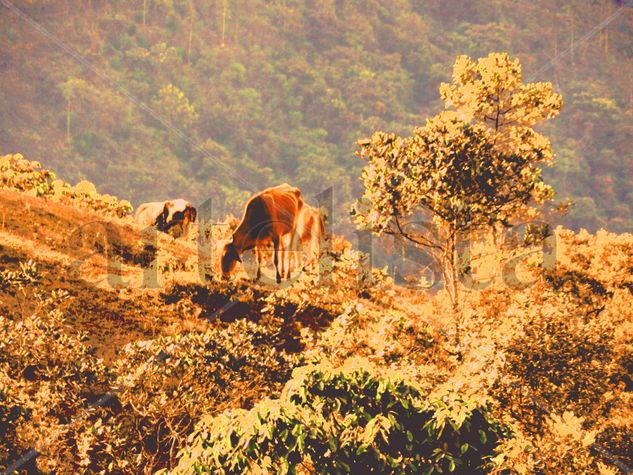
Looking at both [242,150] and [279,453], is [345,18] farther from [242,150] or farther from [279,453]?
[279,453]

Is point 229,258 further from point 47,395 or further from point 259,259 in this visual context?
point 47,395

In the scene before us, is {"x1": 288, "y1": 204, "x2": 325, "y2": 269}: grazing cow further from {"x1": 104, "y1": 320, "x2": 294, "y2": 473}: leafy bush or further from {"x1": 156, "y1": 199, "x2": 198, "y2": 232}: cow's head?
{"x1": 156, "y1": 199, "x2": 198, "y2": 232}: cow's head

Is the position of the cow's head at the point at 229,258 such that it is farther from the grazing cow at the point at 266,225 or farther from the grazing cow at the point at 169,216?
the grazing cow at the point at 169,216

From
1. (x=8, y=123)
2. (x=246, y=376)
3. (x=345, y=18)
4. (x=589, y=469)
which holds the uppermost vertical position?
(x=345, y=18)

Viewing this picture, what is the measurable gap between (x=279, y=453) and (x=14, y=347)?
7.68 m

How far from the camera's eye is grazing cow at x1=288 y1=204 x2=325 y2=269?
70.8 feet

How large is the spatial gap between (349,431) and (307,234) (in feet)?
42.7

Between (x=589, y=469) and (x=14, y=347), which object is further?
(x=14, y=347)

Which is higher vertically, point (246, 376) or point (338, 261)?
point (338, 261)

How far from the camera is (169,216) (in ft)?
106

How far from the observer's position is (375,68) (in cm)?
15388

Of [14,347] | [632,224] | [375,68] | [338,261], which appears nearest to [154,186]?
[375,68]

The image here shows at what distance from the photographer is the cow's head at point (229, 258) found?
70.0 feet

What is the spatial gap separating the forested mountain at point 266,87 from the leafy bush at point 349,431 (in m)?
107
